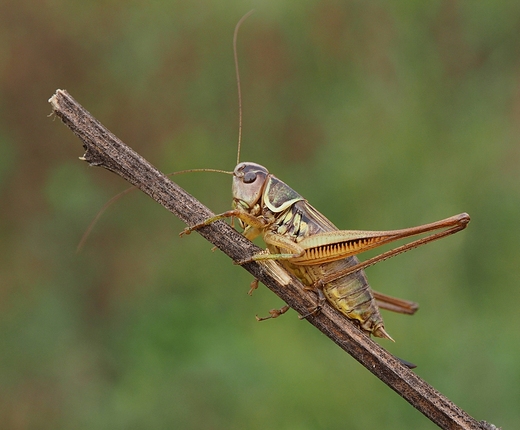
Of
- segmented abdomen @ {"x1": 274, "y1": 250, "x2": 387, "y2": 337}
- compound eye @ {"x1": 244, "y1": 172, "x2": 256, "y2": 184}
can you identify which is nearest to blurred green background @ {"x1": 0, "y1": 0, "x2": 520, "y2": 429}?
segmented abdomen @ {"x1": 274, "y1": 250, "x2": 387, "y2": 337}

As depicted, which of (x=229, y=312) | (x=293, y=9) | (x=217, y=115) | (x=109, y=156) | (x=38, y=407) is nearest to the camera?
(x=109, y=156)

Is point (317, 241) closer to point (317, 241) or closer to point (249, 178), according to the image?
point (317, 241)

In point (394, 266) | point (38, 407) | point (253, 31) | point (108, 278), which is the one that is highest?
point (253, 31)

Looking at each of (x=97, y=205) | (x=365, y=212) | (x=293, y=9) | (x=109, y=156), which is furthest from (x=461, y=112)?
(x=109, y=156)

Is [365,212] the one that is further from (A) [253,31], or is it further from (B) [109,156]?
(B) [109,156]

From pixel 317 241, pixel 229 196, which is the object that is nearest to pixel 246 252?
pixel 317 241

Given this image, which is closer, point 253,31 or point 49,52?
point 49,52

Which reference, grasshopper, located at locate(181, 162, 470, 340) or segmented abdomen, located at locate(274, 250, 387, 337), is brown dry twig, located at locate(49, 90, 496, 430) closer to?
grasshopper, located at locate(181, 162, 470, 340)

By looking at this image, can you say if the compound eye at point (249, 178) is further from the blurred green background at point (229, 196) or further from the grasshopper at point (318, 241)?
the blurred green background at point (229, 196)
